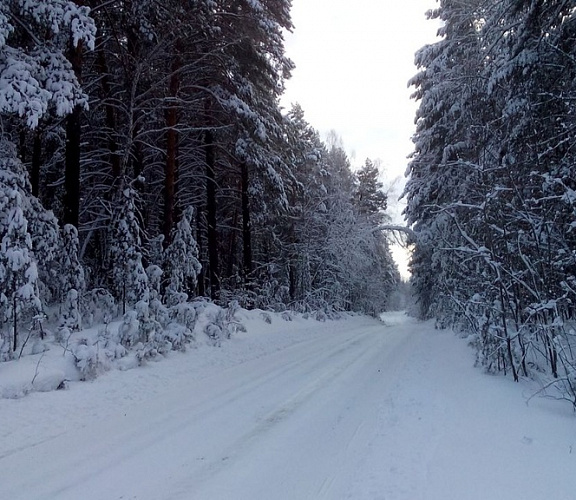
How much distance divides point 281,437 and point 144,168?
42.7 feet

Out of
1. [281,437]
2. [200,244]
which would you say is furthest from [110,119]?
[281,437]

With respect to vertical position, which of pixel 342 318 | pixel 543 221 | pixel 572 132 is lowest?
pixel 342 318

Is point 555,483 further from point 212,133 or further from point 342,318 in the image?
point 342,318

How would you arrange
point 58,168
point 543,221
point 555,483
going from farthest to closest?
1. point 58,168
2. point 543,221
3. point 555,483

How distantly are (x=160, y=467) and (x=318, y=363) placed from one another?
5.70 m

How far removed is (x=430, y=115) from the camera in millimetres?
17672

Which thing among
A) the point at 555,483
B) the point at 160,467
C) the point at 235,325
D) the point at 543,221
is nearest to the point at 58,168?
the point at 235,325

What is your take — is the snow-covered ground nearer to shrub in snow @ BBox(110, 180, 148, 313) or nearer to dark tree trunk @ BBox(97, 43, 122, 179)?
shrub in snow @ BBox(110, 180, 148, 313)

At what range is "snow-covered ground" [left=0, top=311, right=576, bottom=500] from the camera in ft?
10.9

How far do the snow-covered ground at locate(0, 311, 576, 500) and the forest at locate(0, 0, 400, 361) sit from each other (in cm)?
179

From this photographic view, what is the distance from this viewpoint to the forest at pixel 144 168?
739 centimetres

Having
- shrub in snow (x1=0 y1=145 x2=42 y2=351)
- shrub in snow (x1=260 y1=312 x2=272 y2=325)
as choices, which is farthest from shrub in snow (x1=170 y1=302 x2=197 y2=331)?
shrub in snow (x1=260 y1=312 x2=272 y2=325)

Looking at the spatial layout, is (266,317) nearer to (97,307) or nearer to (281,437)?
(97,307)

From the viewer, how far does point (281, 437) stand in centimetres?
448
